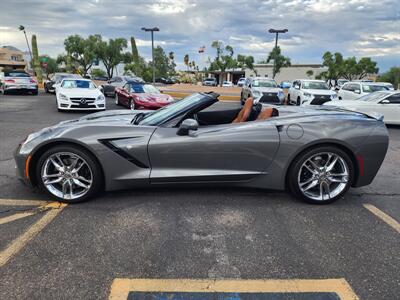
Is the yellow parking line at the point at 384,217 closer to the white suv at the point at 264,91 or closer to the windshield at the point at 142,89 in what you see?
the windshield at the point at 142,89

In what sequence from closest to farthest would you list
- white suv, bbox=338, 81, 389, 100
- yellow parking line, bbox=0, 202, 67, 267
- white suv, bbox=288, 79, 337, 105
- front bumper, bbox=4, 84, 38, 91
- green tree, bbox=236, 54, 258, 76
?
1. yellow parking line, bbox=0, 202, 67, 267
2. white suv, bbox=338, 81, 389, 100
3. white suv, bbox=288, 79, 337, 105
4. front bumper, bbox=4, 84, 38, 91
5. green tree, bbox=236, 54, 258, 76

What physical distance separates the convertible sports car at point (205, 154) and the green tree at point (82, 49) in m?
53.0

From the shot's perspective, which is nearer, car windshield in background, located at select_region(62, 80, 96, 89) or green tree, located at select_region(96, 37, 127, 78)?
car windshield in background, located at select_region(62, 80, 96, 89)


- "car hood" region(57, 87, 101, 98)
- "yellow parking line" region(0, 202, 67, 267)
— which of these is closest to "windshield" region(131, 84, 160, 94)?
"car hood" region(57, 87, 101, 98)

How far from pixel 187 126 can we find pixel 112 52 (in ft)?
180

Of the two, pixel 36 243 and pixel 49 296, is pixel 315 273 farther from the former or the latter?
pixel 36 243

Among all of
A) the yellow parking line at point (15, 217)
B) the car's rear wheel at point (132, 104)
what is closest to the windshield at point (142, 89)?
the car's rear wheel at point (132, 104)

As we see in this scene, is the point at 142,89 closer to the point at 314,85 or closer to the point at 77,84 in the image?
the point at 77,84

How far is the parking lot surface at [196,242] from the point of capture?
2404mm

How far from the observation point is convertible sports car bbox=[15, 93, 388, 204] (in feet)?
11.8

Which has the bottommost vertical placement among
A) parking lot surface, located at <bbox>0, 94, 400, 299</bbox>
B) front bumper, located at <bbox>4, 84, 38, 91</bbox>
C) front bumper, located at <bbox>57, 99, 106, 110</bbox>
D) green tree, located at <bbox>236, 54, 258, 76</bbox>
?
parking lot surface, located at <bbox>0, 94, 400, 299</bbox>

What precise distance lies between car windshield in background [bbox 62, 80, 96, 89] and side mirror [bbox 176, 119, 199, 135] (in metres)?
10.7

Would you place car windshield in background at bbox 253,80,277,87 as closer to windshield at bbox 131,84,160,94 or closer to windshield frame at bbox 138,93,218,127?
windshield at bbox 131,84,160,94

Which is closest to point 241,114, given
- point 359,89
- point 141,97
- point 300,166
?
point 300,166
